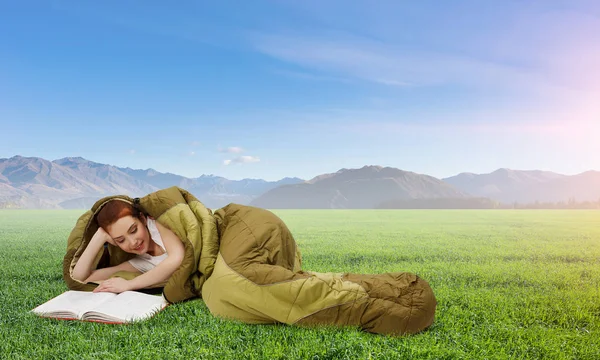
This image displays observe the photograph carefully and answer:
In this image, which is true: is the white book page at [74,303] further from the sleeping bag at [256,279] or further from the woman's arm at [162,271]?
the sleeping bag at [256,279]

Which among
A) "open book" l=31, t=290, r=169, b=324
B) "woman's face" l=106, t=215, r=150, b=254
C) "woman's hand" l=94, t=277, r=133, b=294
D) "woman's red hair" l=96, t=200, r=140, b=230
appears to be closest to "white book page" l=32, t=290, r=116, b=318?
"open book" l=31, t=290, r=169, b=324

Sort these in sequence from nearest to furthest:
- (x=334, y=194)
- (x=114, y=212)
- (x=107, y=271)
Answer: (x=114, y=212) < (x=107, y=271) < (x=334, y=194)

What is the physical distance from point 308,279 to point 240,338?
77 cm

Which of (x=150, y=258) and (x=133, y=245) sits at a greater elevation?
(x=133, y=245)

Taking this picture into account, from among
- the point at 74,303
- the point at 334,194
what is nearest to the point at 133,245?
the point at 74,303

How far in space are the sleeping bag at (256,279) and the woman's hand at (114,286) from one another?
282 mm

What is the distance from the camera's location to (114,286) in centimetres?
541

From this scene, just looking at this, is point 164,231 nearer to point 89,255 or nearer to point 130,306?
point 130,306

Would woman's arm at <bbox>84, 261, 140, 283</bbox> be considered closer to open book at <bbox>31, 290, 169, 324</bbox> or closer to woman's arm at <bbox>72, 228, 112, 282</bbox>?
woman's arm at <bbox>72, 228, 112, 282</bbox>

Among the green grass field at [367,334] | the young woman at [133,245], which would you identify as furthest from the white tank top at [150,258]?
the green grass field at [367,334]

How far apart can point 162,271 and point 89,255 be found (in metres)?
1.01

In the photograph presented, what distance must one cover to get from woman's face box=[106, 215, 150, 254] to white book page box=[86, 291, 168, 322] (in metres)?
0.52

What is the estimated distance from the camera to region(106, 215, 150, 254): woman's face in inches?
203

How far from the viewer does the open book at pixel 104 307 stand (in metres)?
4.54
